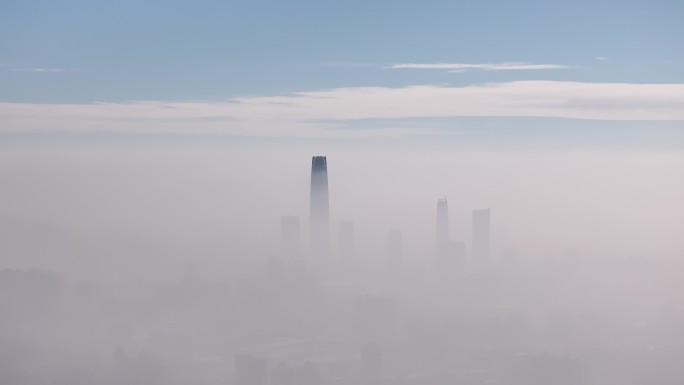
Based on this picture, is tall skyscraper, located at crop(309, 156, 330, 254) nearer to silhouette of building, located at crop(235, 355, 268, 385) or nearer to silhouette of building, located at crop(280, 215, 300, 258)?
silhouette of building, located at crop(280, 215, 300, 258)

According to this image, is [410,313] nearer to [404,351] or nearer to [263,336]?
[404,351]

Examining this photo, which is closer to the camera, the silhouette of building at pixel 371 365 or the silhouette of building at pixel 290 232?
the silhouette of building at pixel 371 365

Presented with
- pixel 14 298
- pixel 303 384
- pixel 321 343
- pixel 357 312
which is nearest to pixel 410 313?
pixel 357 312

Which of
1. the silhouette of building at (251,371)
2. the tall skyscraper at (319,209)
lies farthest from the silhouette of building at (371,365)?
the tall skyscraper at (319,209)

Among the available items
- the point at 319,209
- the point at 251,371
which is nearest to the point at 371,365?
the point at 251,371

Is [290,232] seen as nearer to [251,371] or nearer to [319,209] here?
[319,209]

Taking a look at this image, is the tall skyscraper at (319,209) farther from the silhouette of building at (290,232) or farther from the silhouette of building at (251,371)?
the silhouette of building at (251,371)
